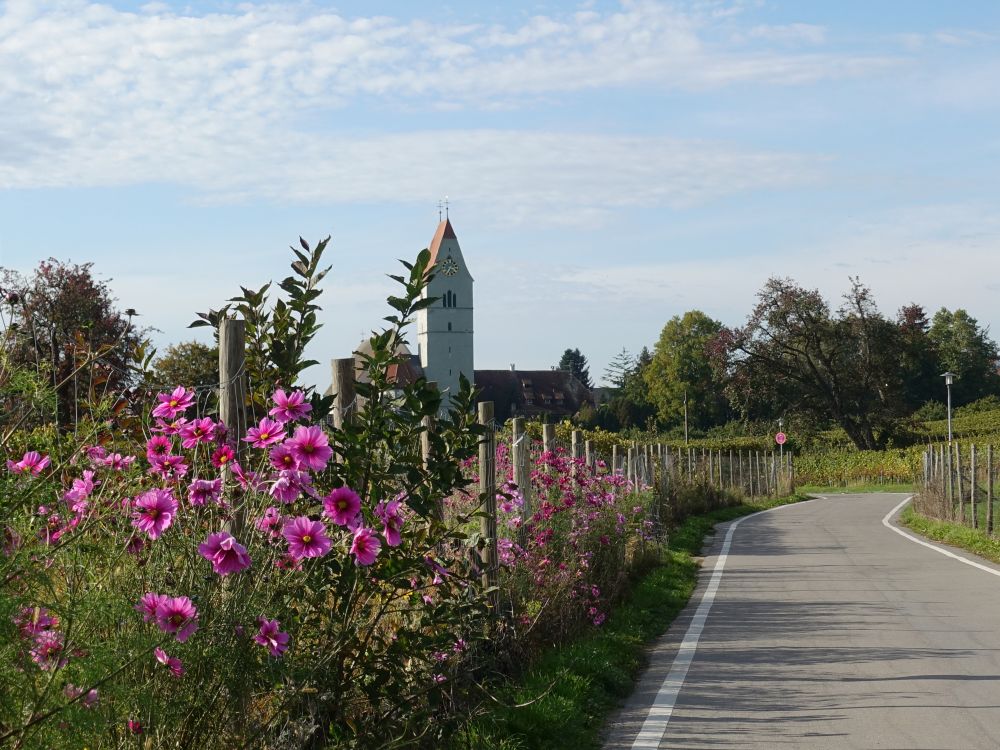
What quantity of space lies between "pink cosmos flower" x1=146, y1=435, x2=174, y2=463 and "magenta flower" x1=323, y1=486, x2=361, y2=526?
0.71m

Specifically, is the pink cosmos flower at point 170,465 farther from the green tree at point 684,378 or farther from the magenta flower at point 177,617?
the green tree at point 684,378

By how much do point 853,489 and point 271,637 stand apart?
2045 inches

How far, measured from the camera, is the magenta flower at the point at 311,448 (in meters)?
4.85

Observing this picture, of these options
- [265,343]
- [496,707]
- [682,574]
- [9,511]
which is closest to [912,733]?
[496,707]

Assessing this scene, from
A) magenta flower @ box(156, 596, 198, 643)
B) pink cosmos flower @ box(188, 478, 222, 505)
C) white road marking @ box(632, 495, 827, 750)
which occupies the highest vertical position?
pink cosmos flower @ box(188, 478, 222, 505)

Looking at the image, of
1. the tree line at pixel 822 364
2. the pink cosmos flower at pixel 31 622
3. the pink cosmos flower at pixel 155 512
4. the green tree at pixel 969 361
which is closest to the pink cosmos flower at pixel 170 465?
the pink cosmos flower at pixel 155 512

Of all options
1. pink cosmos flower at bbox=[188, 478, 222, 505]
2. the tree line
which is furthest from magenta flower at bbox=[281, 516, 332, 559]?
the tree line

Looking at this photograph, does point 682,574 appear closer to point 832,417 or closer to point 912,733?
point 912,733

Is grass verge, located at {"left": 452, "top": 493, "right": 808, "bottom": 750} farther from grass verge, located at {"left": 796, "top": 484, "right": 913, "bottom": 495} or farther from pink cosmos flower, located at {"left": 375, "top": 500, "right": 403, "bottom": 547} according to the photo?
grass verge, located at {"left": 796, "top": 484, "right": 913, "bottom": 495}

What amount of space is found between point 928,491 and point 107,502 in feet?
88.3

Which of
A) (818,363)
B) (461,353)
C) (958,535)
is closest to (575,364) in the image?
(461,353)

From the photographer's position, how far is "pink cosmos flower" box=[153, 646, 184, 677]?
13.5 ft

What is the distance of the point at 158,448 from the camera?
199 inches

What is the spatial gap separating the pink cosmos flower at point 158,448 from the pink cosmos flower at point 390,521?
0.97 m
